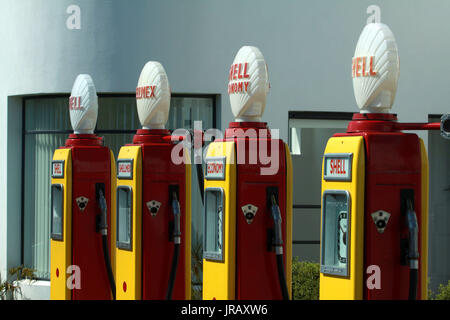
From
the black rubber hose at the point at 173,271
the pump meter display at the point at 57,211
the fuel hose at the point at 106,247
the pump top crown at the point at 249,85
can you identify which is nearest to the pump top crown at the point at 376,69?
the pump top crown at the point at 249,85

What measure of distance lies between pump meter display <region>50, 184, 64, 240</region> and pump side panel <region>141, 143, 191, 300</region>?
1.46 meters

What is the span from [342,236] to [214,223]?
1.33m

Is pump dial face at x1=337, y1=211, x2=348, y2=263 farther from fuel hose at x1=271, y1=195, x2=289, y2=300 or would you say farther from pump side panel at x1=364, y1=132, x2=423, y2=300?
fuel hose at x1=271, y1=195, x2=289, y2=300

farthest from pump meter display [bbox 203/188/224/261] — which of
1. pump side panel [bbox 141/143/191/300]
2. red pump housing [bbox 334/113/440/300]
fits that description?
red pump housing [bbox 334/113/440/300]

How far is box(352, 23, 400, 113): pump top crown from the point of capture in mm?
5797

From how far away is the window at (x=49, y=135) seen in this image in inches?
492

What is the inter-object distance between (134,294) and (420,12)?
691 cm

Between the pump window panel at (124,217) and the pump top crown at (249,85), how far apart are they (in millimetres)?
1693

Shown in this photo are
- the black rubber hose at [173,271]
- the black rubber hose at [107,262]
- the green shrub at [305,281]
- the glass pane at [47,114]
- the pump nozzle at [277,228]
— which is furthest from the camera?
the glass pane at [47,114]

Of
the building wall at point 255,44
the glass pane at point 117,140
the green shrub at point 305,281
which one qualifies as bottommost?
the green shrub at point 305,281

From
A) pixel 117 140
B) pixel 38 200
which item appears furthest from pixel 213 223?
pixel 38 200

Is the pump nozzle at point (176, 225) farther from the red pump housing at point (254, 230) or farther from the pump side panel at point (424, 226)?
the pump side panel at point (424, 226)

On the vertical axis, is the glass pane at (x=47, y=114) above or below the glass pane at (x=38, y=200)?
above

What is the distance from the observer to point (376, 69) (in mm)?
5805
